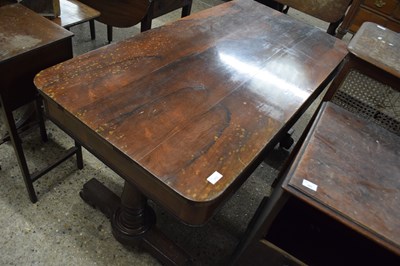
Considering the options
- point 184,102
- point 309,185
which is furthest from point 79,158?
point 309,185

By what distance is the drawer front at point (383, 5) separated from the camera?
269 cm

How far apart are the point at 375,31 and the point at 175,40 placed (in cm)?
74

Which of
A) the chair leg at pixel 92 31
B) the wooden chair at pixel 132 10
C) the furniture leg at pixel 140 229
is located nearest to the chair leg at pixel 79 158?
the furniture leg at pixel 140 229

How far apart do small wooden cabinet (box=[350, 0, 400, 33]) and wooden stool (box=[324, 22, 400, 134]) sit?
6.30 ft

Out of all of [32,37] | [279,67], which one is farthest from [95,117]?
[279,67]

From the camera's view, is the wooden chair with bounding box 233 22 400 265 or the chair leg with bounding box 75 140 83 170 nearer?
the wooden chair with bounding box 233 22 400 265

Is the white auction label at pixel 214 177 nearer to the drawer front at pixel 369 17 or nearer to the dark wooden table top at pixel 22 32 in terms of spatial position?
the dark wooden table top at pixel 22 32

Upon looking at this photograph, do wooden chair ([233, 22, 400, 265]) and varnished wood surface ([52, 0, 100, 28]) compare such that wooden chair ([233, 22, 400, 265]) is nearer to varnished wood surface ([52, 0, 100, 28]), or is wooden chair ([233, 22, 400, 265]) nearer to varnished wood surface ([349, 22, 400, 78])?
varnished wood surface ([349, 22, 400, 78])

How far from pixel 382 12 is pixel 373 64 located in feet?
7.64

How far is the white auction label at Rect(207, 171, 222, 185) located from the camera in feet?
2.42

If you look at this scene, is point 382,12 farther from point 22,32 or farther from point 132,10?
point 22,32

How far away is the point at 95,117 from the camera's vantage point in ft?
2.73

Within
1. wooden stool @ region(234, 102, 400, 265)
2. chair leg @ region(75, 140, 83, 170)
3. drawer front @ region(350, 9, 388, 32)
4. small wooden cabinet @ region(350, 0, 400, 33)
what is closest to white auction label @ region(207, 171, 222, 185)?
wooden stool @ region(234, 102, 400, 265)

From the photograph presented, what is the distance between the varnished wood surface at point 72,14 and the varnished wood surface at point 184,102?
1.45 ft
